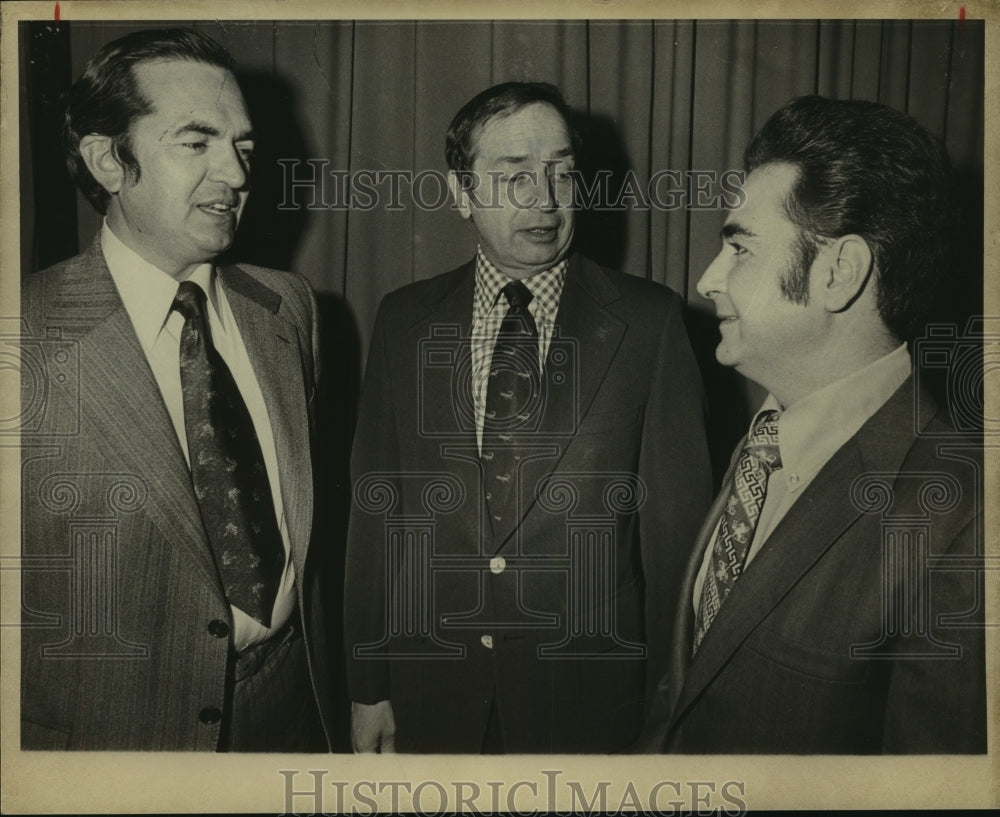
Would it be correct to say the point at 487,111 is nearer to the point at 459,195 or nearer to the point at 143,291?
the point at 459,195

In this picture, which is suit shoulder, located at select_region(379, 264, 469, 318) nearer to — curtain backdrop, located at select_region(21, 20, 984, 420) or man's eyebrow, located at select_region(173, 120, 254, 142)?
curtain backdrop, located at select_region(21, 20, 984, 420)

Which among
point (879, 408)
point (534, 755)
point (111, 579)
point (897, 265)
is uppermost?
point (897, 265)

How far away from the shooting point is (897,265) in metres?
1.91

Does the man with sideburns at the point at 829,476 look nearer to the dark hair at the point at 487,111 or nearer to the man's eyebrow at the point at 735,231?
the man's eyebrow at the point at 735,231

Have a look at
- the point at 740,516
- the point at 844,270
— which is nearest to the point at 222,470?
the point at 740,516

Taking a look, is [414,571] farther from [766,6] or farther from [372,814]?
[766,6]

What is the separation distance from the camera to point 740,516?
1933 mm

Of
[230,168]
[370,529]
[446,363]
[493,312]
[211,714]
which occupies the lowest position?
[211,714]

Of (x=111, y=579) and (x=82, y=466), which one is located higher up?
(x=82, y=466)

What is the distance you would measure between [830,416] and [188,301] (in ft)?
4.02

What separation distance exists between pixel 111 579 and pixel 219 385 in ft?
1.42

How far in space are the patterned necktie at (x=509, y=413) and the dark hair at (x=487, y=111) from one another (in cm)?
27

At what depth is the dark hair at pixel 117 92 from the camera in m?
1.93

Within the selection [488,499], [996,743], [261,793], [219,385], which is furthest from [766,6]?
[261,793]
